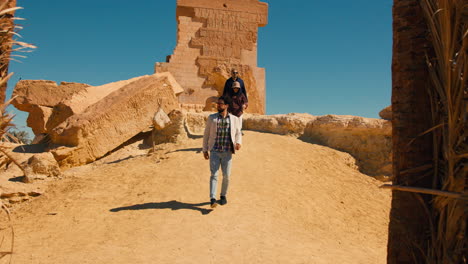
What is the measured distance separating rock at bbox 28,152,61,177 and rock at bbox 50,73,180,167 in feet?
2.08

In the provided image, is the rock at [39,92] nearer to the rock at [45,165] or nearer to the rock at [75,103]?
the rock at [75,103]

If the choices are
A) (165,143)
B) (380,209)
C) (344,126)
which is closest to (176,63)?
(165,143)

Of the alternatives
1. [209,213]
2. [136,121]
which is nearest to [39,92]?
[136,121]

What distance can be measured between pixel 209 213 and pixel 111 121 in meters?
4.75

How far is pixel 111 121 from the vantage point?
8.69m

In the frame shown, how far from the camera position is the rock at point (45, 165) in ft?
24.0

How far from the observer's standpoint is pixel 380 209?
6223mm

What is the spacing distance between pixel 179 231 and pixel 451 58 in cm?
333

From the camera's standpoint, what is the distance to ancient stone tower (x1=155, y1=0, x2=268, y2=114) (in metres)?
13.8

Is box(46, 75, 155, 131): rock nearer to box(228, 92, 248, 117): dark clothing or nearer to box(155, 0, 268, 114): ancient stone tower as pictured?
box(155, 0, 268, 114): ancient stone tower

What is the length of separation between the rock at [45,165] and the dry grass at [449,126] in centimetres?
703

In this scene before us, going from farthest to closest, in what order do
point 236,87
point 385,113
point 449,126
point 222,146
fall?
point 385,113, point 236,87, point 222,146, point 449,126

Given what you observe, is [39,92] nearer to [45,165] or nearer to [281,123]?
[45,165]

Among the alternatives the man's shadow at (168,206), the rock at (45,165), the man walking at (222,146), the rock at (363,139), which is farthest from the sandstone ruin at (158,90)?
the man walking at (222,146)
